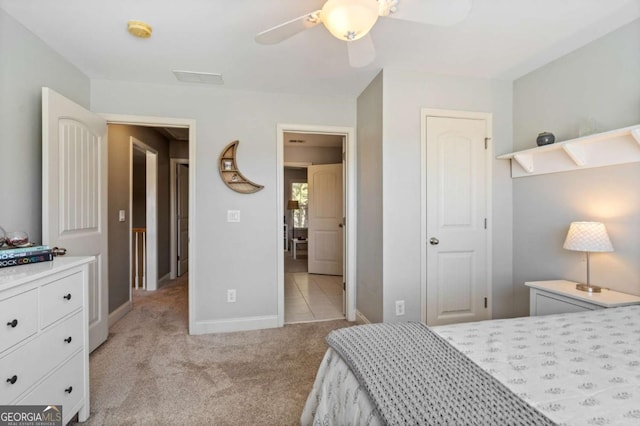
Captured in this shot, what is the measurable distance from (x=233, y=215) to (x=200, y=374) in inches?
54.7

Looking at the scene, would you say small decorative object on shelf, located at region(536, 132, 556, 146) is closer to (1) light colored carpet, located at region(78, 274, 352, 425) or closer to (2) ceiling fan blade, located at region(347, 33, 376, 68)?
(2) ceiling fan blade, located at region(347, 33, 376, 68)

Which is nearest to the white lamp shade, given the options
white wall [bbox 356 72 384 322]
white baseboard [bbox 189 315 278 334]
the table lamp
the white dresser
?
the table lamp

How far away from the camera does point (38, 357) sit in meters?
1.30

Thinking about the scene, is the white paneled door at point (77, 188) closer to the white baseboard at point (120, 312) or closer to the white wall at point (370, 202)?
the white baseboard at point (120, 312)

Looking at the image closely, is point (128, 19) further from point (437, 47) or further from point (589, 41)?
point (589, 41)

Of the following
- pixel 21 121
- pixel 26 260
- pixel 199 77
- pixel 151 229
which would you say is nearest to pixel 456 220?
pixel 199 77

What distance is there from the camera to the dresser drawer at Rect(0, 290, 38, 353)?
3.68 ft

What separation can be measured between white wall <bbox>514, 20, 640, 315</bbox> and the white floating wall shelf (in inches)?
2.2

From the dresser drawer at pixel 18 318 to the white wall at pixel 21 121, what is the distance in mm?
888

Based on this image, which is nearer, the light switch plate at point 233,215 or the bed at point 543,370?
the bed at point 543,370

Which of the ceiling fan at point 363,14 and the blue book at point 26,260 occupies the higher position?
the ceiling fan at point 363,14

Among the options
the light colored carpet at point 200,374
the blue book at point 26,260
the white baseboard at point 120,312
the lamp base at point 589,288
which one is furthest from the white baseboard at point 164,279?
the lamp base at point 589,288

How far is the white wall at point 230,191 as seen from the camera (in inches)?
111

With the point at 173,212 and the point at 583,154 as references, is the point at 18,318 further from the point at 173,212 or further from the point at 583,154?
the point at 173,212
